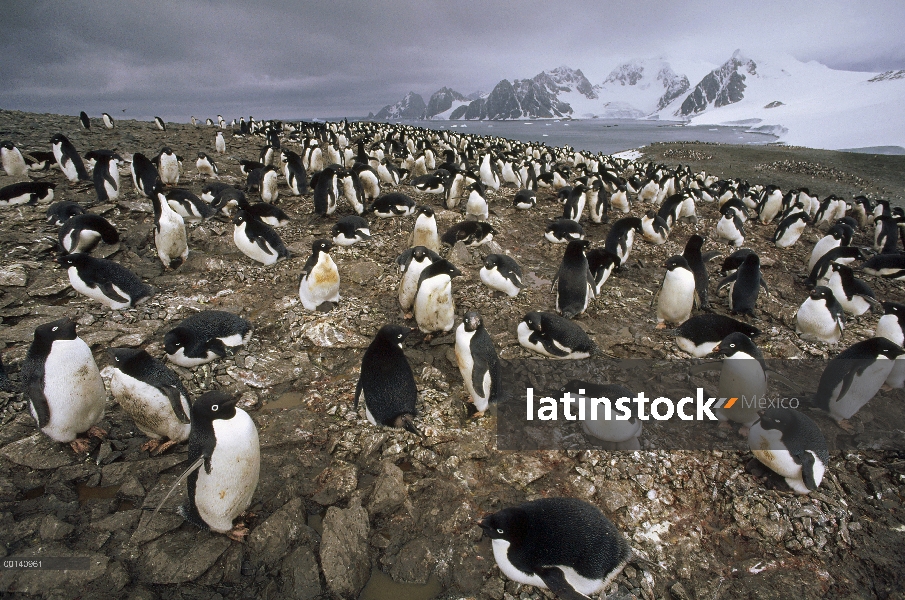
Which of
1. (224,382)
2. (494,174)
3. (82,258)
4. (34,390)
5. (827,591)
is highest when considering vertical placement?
(494,174)

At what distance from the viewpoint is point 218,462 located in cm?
283

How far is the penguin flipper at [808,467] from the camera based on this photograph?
335 cm

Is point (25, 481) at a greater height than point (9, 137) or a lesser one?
lesser

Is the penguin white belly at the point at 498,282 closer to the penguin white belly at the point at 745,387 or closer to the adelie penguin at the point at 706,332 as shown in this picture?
the adelie penguin at the point at 706,332

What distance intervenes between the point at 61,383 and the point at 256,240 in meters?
3.79

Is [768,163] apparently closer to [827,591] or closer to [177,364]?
[827,591]

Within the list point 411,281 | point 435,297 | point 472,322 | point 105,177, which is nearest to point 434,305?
point 435,297

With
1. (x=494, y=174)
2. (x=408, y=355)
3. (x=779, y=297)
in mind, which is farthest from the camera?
(x=494, y=174)

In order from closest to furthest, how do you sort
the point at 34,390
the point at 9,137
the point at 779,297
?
the point at 34,390 → the point at 779,297 → the point at 9,137

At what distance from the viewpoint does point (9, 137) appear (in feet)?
52.5

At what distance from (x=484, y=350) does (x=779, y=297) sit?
5.94 metres

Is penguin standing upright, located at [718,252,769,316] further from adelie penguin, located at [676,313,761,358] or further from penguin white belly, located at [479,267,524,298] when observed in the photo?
penguin white belly, located at [479,267,524,298]

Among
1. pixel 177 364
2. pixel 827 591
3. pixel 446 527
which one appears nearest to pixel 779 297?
pixel 827 591

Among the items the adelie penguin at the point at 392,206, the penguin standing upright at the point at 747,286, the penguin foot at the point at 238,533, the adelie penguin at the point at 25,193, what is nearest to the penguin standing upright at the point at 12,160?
the adelie penguin at the point at 25,193
